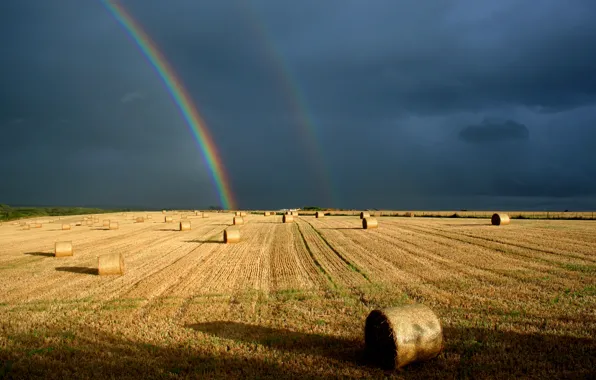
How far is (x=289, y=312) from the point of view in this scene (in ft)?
31.0

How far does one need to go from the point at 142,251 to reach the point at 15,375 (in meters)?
14.7

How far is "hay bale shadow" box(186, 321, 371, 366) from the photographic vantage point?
7039mm

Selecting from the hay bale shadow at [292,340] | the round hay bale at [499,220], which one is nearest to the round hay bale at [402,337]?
the hay bale shadow at [292,340]

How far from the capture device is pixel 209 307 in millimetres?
9969

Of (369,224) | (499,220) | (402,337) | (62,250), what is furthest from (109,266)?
→ (499,220)

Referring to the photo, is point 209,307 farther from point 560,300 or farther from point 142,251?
point 142,251

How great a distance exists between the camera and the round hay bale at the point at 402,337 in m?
6.46

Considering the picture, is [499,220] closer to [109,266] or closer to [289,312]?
[289,312]

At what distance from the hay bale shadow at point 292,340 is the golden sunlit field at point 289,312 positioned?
0.11ft

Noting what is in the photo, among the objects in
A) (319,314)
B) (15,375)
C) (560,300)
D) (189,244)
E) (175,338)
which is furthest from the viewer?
(189,244)

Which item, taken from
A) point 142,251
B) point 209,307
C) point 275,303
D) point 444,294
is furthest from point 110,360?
point 142,251

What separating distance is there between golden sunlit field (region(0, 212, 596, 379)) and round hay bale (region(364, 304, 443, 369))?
0.66ft

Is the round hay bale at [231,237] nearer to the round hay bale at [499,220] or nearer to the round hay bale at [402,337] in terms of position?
the round hay bale at [402,337]

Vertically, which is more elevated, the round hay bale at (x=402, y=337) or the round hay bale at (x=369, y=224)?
the round hay bale at (x=369, y=224)
